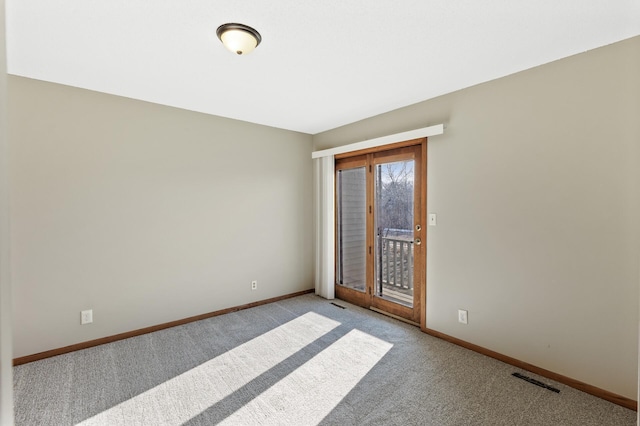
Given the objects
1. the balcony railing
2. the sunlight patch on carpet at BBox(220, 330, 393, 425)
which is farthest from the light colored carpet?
the balcony railing

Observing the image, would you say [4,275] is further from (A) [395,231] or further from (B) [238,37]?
(A) [395,231]

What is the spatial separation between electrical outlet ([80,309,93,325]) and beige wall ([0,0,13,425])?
283 cm

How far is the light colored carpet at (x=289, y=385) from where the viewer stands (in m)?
1.96

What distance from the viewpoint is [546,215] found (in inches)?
94.3

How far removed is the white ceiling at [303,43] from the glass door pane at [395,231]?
0.92 meters

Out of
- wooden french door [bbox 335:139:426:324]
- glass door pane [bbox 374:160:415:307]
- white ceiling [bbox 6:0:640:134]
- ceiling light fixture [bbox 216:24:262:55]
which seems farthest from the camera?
glass door pane [bbox 374:160:415:307]

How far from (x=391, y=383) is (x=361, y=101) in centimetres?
265

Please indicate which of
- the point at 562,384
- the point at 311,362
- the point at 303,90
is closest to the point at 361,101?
the point at 303,90

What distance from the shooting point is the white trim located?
3.02 m

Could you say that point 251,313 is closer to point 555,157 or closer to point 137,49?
point 137,49

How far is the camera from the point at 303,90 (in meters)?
2.92

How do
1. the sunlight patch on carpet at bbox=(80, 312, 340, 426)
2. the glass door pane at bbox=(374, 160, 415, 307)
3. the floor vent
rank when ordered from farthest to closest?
the glass door pane at bbox=(374, 160, 415, 307)
the floor vent
the sunlight patch on carpet at bbox=(80, 312, 340, 426)

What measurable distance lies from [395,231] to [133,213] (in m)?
2.87

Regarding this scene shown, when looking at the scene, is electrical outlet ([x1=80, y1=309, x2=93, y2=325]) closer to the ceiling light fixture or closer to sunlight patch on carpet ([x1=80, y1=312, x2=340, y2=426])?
sunlight patch on carpet ([x1=80, y1=312, x2=340, y2=426])
